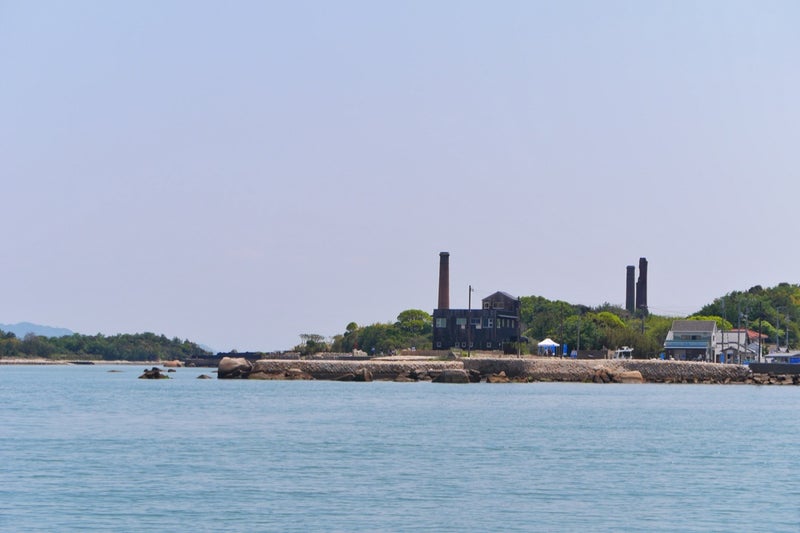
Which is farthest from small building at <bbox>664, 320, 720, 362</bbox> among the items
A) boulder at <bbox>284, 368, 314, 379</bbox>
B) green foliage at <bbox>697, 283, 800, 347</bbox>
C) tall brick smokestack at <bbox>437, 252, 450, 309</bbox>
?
boulder at <bbox>284, 368, 314, 379</bbox>

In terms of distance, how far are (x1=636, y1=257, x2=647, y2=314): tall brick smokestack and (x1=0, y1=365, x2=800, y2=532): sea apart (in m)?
120

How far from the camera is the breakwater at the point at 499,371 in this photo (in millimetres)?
102938

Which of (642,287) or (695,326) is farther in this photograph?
(642,287)

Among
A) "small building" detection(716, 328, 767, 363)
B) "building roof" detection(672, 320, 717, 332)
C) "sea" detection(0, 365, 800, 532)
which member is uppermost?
"building roof" detection(672, 320, 717, 332)

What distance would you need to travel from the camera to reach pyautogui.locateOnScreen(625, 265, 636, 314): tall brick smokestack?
18862 centimetres

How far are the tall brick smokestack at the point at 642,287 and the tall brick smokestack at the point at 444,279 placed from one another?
50.0 meters

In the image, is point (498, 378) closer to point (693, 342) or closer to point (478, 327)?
point (478, 327)

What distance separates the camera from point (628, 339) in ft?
430

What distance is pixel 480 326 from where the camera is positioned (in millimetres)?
133875

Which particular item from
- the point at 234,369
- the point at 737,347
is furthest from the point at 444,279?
the point at 234,369

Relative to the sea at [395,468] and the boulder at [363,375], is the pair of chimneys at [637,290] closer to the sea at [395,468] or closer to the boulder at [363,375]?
the boulder at [363,375]

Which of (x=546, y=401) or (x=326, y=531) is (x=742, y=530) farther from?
(x=546, y=401)

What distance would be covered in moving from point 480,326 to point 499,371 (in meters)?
30.8

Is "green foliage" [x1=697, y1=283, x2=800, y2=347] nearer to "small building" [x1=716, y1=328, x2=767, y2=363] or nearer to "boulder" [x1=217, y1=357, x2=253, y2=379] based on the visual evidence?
"small building" [x1=716, y1=328, x2=767, y2=363]
